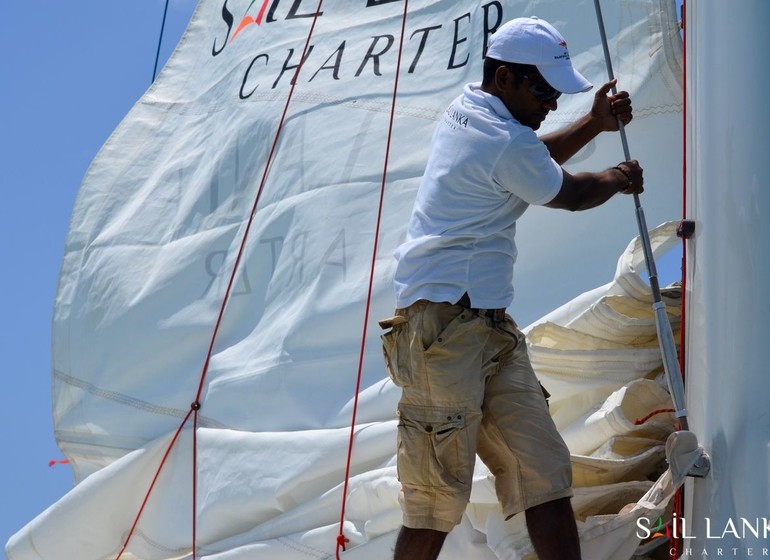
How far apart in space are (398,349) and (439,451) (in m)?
0.24

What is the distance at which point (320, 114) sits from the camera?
518 cm

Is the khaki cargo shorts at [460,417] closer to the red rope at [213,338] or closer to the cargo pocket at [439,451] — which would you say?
the cargo pocket at [439,451]

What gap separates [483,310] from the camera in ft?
10.6

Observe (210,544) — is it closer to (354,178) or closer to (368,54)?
(354,178)

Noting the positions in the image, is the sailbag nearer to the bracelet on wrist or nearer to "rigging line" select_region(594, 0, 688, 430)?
"rigging line" select_region(594, 0, 688, 430)

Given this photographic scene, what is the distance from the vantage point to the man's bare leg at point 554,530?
3.17 meters

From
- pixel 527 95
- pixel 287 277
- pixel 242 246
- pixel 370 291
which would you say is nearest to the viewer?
pixel 527 95

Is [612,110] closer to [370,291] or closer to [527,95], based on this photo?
[527,95]

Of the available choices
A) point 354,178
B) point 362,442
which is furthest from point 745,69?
point 354,178

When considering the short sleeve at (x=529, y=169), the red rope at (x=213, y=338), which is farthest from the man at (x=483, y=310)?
the red rope at (x=213, y=338)

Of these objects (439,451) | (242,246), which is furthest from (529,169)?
(242,246)

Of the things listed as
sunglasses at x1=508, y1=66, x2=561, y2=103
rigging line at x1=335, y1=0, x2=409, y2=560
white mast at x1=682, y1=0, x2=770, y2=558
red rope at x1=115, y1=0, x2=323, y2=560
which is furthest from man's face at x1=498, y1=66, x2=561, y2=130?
red rope at x1=115, y1=0, x2=323, y2=560

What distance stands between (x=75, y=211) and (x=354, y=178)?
1291 mm

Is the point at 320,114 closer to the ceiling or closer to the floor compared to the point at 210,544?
closer to the ceiling
